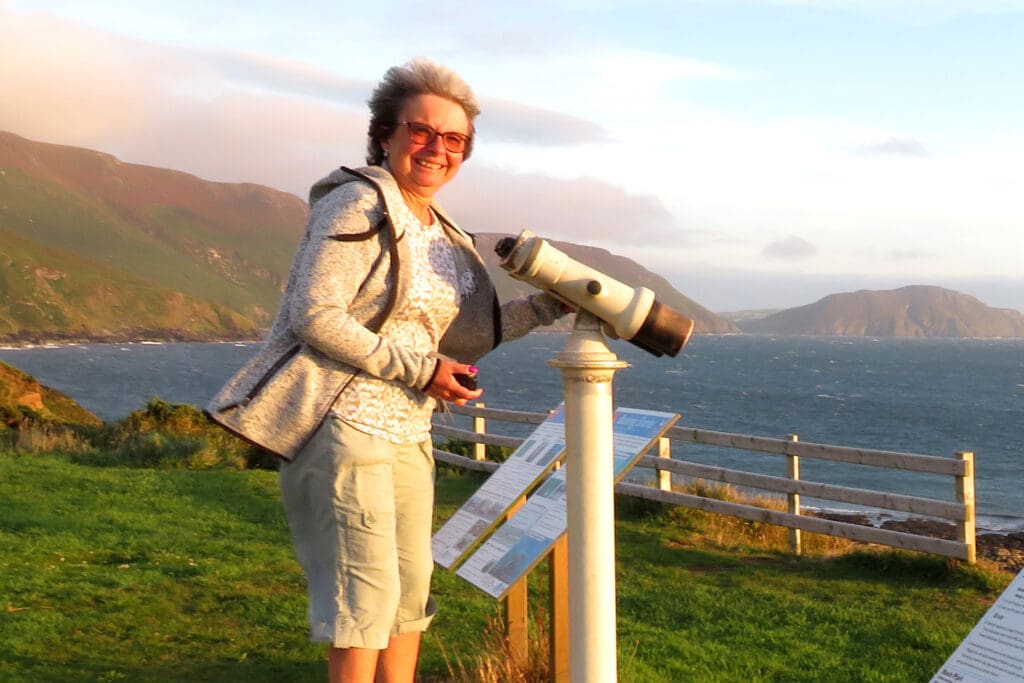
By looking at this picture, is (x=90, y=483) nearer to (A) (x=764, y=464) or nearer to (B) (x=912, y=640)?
(B) (x=912, y=640)

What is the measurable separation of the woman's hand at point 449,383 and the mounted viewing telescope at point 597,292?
37 cm

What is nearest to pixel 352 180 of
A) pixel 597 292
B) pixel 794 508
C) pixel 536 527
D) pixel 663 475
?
pixel 597 292

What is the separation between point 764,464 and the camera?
1635 inches

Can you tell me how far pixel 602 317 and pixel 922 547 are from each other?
6.66 meters

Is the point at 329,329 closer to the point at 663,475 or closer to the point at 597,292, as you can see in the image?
the point at 597,292

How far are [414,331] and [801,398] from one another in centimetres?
7579

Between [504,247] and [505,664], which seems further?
[505,664]

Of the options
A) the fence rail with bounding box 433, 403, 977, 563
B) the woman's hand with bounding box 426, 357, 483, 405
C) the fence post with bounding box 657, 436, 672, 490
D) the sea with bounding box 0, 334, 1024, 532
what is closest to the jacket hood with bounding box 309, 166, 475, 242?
the woman's hand with bounding box 426, 357, 483, 405

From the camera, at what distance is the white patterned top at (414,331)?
2479 mm

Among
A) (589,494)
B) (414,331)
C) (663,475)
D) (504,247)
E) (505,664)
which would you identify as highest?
(504,247)

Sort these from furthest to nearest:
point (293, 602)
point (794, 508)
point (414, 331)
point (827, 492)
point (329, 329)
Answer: point (794, 508) → point (827, 492) → point (293, 602) → point (414, 331) → point (329, 329)

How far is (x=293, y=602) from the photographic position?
6.01 meters

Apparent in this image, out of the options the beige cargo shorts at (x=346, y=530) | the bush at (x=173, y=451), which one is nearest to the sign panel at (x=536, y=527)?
the beige cargo shorts at (x=346, y=530)

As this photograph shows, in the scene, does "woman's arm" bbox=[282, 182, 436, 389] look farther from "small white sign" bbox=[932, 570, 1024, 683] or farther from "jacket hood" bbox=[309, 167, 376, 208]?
"small white sign" bbox=[932, 570, 1024, 683]
